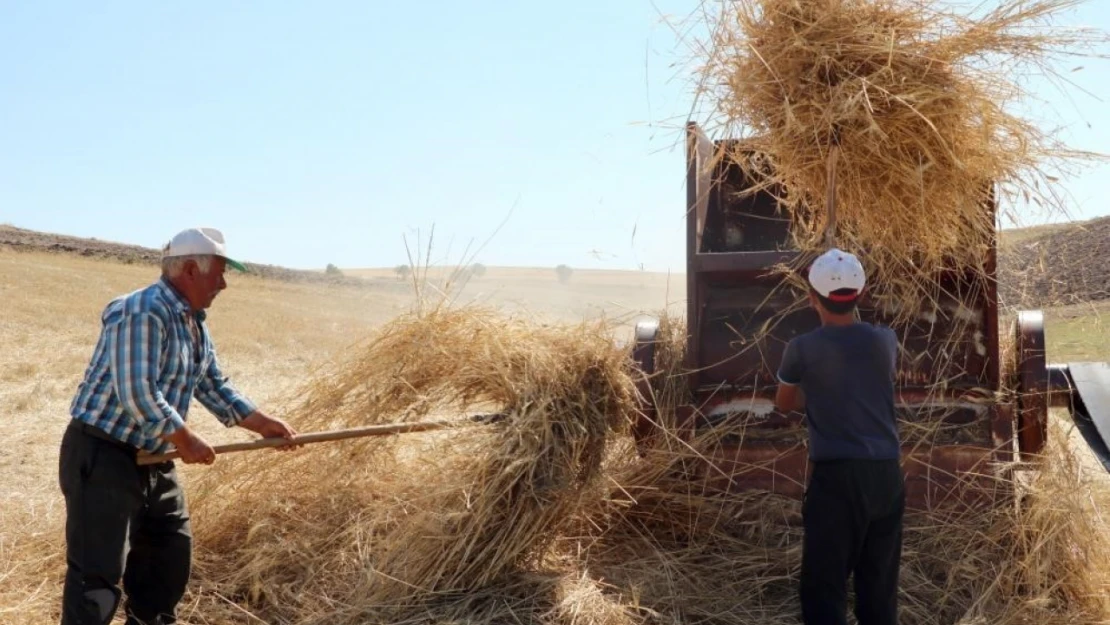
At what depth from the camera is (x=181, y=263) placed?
333cm

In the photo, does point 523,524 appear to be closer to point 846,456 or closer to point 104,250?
point 846,456

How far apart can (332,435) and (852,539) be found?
5.80ft

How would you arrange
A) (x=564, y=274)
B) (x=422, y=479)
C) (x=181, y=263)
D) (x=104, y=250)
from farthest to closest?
(x=564, y=274) → (x=104, y=250) → (x=422, y=479) → (x=181, y=263)

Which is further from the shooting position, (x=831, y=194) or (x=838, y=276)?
(x=831, y=194)

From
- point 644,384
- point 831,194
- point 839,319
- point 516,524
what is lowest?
point 516,524

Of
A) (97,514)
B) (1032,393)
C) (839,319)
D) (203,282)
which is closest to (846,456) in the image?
(839,319)

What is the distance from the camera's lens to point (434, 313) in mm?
4352

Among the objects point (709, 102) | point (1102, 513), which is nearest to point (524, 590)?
point (709, 102)

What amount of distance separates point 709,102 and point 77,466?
8.82ft

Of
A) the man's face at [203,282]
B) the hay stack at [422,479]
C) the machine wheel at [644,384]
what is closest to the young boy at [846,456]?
the hay stack at [422,479]

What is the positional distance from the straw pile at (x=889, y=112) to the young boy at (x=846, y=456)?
35.4 inches

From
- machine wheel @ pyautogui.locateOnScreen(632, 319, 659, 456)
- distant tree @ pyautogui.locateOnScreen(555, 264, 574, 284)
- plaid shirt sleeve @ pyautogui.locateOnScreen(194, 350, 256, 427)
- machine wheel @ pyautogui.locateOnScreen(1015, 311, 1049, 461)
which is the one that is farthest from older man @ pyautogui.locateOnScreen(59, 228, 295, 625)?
distant tree @ pyautogui.locateOnScreen(555, 264, 574, 284)

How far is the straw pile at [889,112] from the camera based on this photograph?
12.8 ft

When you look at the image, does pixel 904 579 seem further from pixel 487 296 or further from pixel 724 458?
pixel 487 296
